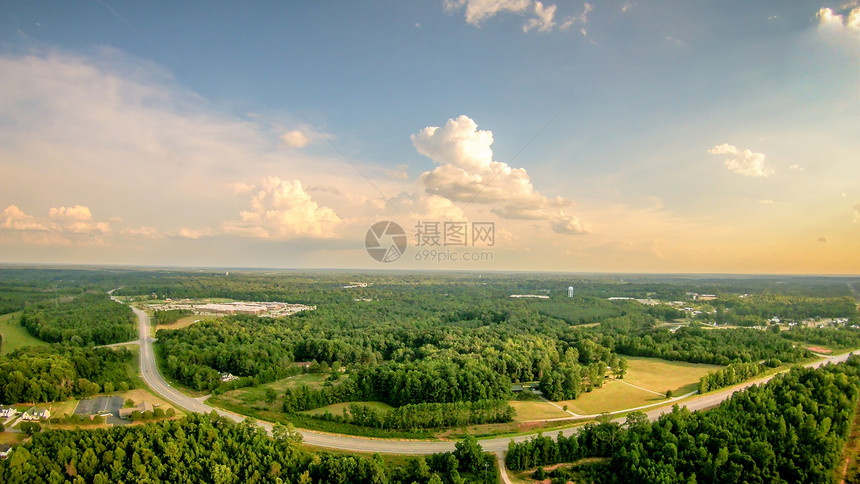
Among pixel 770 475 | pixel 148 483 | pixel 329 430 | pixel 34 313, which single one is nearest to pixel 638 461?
pixel 770 475

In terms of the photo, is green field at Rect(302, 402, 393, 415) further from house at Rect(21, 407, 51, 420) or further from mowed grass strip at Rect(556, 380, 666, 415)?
house at Rect(21, 407, 51, 420)

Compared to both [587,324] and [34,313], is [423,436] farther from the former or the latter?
[34,313]

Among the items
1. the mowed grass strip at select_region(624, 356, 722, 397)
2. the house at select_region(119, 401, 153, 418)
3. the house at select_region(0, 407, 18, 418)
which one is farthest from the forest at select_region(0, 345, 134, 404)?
the mowed grass strip at select_region(624, 356, 722, 397)

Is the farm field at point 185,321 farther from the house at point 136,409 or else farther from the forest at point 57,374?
the house at point 136,409

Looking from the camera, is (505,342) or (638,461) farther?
(505,342)

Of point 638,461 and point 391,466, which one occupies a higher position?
point 638,461

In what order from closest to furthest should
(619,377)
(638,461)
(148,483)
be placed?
(148,483), (638,461), (619,377)
